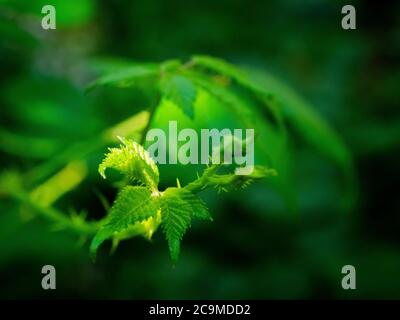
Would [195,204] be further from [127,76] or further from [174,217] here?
[127,76]

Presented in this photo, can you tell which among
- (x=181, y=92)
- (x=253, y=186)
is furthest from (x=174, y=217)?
(x=253, y=186)

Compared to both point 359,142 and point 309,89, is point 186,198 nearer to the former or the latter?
point 359,142

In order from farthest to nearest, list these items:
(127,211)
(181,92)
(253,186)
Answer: (253,186) → (181,92) → (127,211)

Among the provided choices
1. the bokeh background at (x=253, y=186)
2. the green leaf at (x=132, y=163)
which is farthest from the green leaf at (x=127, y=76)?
the bokeh background at (x=253, y=186)

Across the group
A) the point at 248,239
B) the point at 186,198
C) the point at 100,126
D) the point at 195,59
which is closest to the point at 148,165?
the point at 186,198

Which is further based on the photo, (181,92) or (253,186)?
(253,186)

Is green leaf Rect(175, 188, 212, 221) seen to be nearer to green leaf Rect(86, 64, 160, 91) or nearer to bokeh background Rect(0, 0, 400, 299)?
green leaf Rect(86, 64, 160, 91)

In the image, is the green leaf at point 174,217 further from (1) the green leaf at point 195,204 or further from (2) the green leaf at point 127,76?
(2) the green leaf at point 127,76

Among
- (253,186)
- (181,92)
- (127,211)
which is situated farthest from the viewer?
(253,186)
